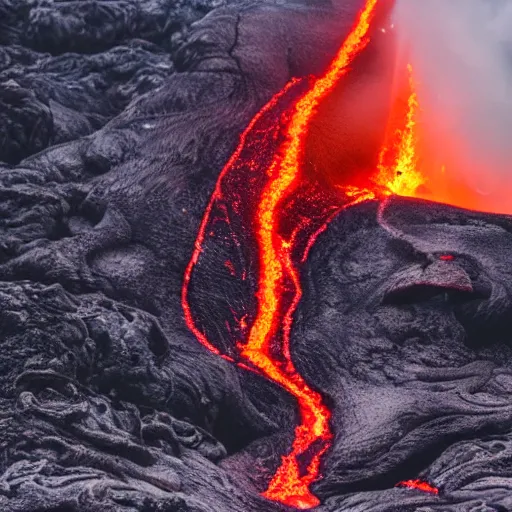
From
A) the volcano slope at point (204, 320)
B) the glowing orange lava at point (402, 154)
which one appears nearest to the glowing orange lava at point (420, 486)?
the volcano slope at point (204, 320)

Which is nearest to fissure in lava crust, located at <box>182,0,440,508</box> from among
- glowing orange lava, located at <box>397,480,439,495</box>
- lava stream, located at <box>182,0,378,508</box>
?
lava stream, located at <box>182,0,378,508</box>

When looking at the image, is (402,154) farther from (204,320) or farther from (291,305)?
(204,320)

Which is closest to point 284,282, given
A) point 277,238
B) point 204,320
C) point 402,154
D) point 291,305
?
point 291,305

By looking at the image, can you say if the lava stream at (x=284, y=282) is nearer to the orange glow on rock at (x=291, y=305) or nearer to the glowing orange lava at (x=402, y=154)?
the orange glow on rock at (x=291, y=305)

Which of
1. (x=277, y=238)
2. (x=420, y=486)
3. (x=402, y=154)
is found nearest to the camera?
(x=420, y=486)

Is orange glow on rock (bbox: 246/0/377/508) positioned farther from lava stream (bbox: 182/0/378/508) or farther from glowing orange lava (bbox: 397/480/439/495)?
glowing orange lava (bbox: 397/480/439/495)

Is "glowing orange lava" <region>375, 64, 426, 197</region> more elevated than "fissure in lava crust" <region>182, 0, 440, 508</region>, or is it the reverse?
"glowing orange lava" <region>375, 64, 426, 197</region>
